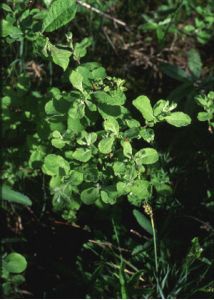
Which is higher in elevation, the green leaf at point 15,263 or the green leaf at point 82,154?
the green leaf at point 82,154

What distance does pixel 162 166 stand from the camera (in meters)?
1.85

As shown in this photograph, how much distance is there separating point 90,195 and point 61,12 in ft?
2.11

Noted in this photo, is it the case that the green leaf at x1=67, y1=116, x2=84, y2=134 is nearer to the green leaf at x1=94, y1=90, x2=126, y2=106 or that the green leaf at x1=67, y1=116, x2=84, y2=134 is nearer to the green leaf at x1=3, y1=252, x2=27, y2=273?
the green leaf at x1=94, y1=90, x2=126, y2=106

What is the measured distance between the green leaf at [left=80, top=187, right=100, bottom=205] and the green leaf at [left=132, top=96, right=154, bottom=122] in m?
0.33

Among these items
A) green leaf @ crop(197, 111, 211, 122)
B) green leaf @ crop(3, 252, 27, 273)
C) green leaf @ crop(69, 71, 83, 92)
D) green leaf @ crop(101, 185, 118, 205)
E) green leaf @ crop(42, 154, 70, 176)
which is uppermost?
green leaf @ crop(69, 71, 83, 92)

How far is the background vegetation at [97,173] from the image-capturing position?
4.64ft

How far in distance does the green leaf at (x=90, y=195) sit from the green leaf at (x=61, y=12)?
586mm

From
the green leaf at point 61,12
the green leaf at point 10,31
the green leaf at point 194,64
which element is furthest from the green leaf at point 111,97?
the green leaf at point 194,64

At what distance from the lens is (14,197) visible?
1.69 meters

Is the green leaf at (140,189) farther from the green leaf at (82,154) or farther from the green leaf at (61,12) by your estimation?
the green leaf at (61,12)

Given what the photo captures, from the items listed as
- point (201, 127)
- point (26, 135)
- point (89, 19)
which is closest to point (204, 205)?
point (201, 127)

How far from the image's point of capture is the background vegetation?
1413 mm

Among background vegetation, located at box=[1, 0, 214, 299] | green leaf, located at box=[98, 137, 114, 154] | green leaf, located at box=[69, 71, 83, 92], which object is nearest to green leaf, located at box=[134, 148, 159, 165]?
background vegetation, located at box=[1, 0, 214, 299]

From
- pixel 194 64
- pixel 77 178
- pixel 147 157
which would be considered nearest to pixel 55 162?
pixel 77 178
